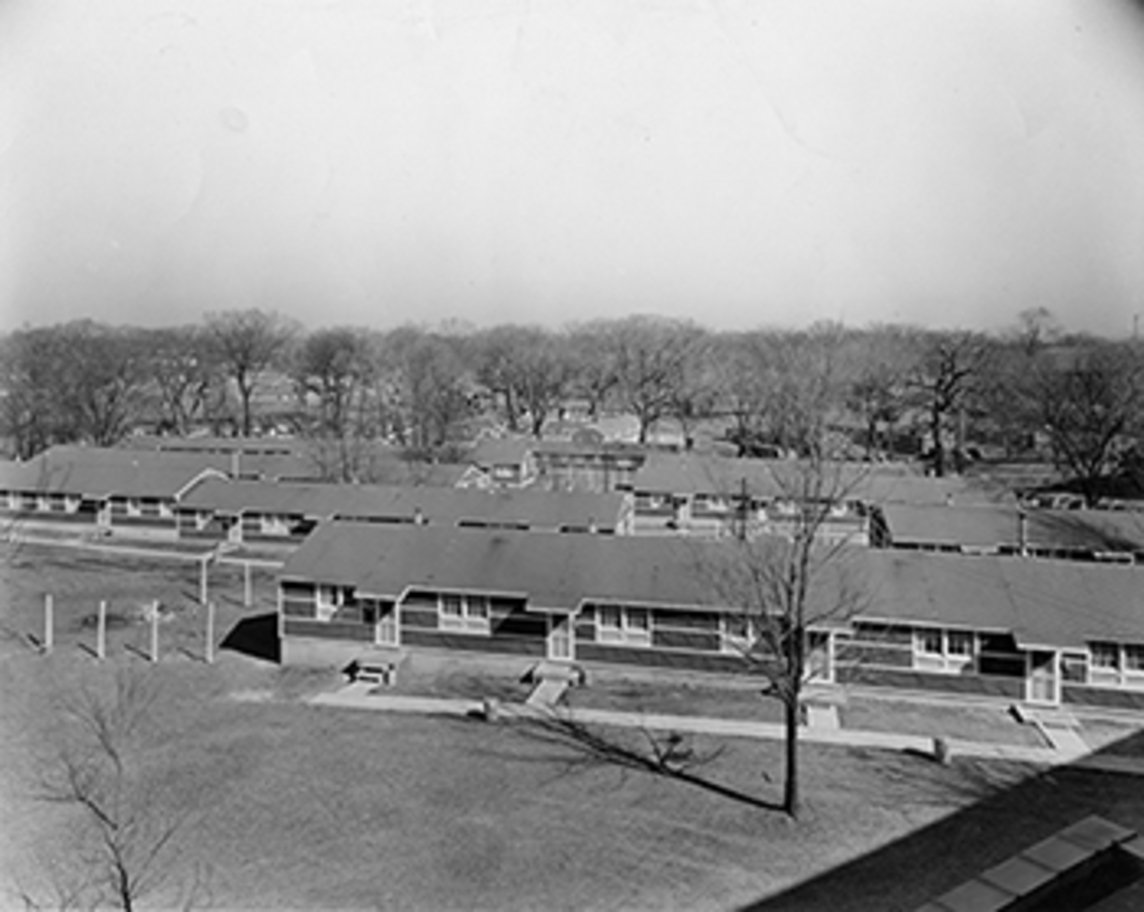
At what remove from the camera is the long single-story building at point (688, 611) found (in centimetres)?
2447

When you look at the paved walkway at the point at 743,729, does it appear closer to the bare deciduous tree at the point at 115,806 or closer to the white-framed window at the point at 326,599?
the white-framed window at the point at 326,599

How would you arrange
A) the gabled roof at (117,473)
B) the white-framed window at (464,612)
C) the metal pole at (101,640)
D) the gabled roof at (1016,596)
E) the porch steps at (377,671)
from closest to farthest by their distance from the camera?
the gabled roof at (1016,596)
the porch steps at (377,671)
the white-framed window at (464,612)
the metal pole at (101,640)
the gabled roof at (117,473)

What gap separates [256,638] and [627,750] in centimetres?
1436

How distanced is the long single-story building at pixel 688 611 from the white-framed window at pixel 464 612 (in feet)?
0.13

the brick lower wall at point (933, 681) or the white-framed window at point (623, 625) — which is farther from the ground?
the white-framed window at point (623, 625)

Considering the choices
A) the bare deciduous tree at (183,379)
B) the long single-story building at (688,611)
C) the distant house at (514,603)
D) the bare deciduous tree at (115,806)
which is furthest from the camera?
the bare deciduous tree at (183,379)

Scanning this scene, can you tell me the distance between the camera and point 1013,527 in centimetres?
4009

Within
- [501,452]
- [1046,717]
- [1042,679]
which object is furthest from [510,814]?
[501,452]

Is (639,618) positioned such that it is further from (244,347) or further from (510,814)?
(244,347)

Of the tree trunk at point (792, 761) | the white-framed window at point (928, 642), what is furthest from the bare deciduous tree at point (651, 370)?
the tree trunk at point (792, 761)

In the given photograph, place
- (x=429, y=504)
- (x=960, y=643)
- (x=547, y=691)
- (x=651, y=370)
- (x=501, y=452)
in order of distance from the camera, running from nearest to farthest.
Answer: (x=960, y=643) → (x=547, y=691) → (x=429, y=504) → (x=501, y=452) → (x=651, y=370)

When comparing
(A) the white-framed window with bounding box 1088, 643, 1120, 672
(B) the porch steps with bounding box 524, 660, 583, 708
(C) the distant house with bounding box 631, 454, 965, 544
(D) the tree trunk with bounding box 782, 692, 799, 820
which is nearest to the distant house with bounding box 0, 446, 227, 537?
(C) the distant house with bounding box 631, 454, 965, 544

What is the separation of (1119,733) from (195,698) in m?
23.2

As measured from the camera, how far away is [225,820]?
59.6 feet
